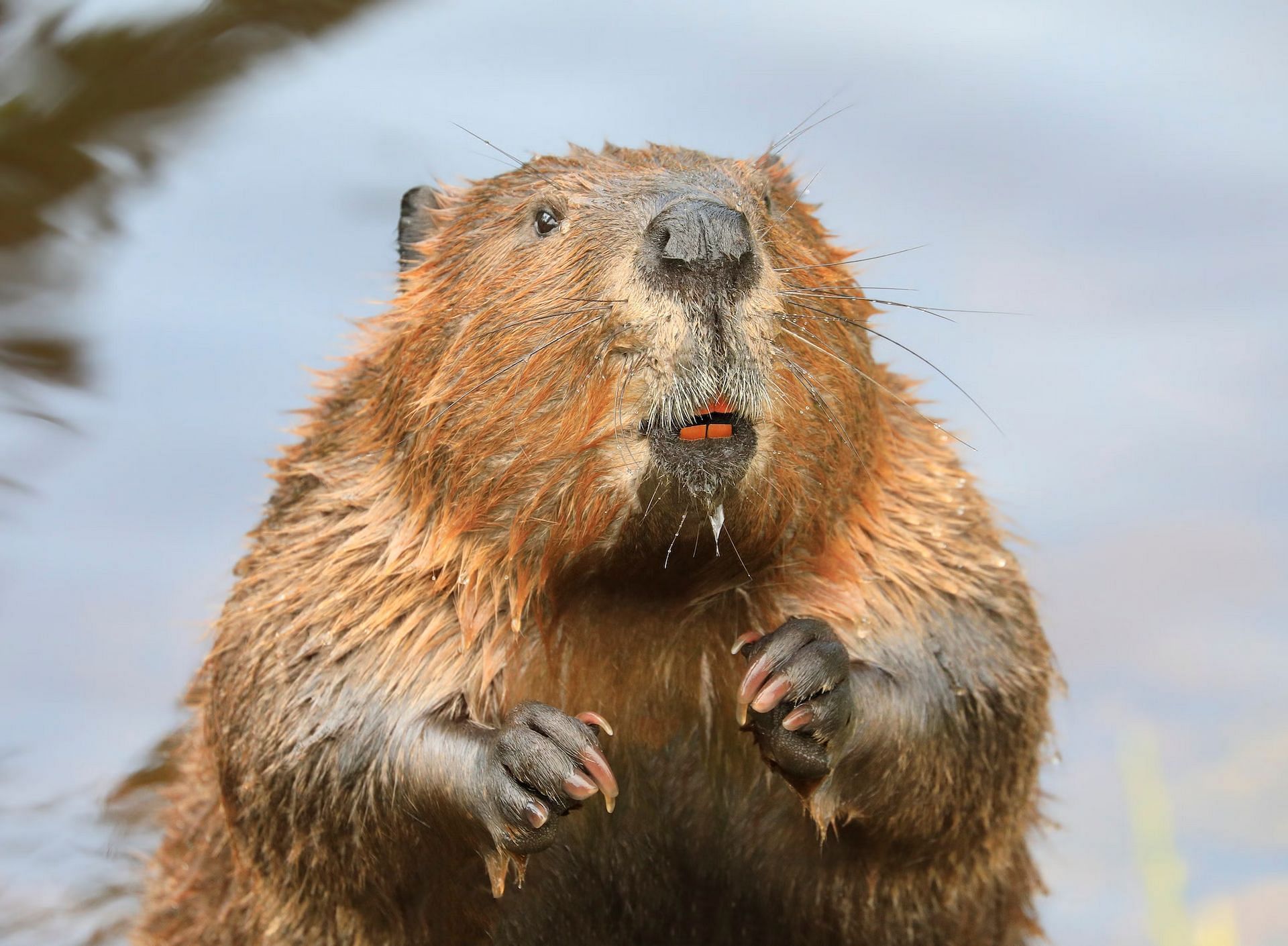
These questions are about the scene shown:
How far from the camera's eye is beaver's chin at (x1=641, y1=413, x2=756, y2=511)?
12.0 feet

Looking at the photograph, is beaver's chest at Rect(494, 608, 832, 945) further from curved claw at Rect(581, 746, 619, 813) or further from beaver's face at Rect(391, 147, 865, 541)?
beaver's face at Rect(391, 147, 865, 541)

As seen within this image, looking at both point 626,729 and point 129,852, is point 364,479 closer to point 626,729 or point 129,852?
point 626,729

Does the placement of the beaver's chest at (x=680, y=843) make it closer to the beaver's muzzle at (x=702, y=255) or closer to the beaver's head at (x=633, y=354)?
the beaver's head at (x=633, y=354)

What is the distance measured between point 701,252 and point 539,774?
1.11 metres

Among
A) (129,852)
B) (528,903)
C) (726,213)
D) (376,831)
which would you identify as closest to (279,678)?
(376,831)

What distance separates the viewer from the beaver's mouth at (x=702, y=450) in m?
3.67

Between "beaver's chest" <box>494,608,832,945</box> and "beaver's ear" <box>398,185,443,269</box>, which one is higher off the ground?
"beaver's ear" <box>398,185,443,269</box>

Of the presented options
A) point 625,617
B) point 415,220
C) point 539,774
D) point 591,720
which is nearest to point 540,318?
point 625,617

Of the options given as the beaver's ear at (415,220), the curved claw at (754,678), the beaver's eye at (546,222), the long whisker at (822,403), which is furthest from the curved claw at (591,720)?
the beaver's ear at (415,220)

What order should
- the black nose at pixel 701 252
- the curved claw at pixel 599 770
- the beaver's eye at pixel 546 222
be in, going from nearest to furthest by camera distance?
the black nose at pixel 701 252 < the curved claw at pixel 599 770 < the beaver's eye at pixel 546 222

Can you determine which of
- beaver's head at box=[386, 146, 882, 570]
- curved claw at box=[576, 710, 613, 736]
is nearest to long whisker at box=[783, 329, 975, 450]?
beaver's head at box=[386, 146, 882, 570]

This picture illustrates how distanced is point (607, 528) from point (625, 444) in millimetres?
220

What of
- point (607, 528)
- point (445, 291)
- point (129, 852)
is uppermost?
point (445, 291)

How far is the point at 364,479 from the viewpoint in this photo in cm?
458
